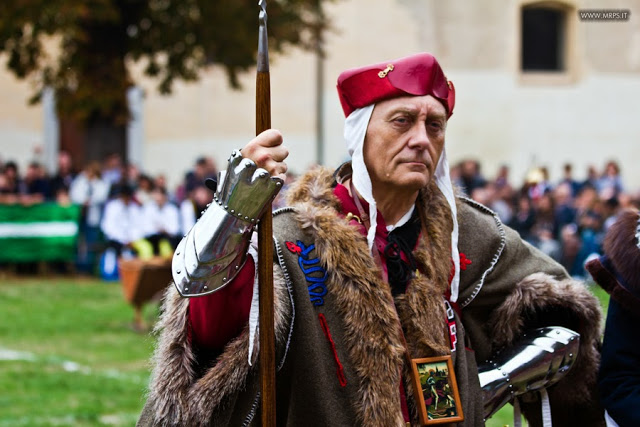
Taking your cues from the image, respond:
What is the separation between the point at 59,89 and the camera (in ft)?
51.9

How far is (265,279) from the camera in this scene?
9.71 ft

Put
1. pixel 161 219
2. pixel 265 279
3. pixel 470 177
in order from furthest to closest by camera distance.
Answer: pixel 470 177
pixel 161 219
pixel 265 279

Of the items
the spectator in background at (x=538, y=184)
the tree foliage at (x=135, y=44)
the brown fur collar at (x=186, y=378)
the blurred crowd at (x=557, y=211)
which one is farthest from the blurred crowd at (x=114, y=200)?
the brown fur collar at (x=186, y=378)

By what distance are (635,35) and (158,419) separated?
67.4 ft

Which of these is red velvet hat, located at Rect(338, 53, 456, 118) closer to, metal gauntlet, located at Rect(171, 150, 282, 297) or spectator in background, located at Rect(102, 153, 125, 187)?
metal gauntlet, located at Rect(171, 150, 282, 297)

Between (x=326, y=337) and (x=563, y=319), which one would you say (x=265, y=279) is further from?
(x=563, y=319)

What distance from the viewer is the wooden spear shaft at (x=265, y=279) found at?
9.59ft

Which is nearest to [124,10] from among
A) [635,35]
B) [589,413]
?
[635,35]

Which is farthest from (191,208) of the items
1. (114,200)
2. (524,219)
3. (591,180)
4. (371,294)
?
(371,294)

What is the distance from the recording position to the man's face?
3.33 meters

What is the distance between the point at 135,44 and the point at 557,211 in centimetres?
699

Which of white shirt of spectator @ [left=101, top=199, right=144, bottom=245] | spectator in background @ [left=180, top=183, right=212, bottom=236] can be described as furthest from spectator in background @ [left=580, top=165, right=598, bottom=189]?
white shirt of spectator @ [left=101, top=199, right=144, bottom=245]

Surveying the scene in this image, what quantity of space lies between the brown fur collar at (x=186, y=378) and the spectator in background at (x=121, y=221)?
12.4 m

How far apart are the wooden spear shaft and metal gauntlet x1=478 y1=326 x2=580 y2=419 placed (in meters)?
0.95
